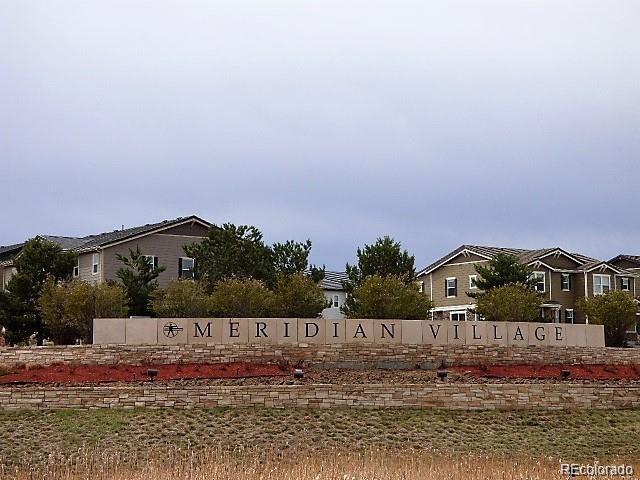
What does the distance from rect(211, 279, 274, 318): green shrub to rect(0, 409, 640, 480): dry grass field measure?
1181 centimetres

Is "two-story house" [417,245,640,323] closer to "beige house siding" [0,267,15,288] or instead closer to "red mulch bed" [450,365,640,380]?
"beige house siding" [0,267,15,288]

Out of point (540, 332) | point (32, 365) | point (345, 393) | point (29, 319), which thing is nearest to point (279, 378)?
point (345, 393)

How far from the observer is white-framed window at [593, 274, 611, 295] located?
2319 inches

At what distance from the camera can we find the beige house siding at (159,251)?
48.8 meters

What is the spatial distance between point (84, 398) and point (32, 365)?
19.0ft

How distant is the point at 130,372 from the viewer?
2669 cm

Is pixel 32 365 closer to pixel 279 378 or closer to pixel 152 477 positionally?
pixel 279 378

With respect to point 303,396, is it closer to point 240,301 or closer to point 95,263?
point 240,301

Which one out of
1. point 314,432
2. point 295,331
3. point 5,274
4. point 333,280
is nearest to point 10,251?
point 5,274

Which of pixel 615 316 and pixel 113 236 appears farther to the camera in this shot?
pixel 113 236

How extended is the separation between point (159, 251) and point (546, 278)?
22.6 meters

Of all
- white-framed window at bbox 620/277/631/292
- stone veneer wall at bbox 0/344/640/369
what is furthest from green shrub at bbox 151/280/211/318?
white-framed window at bbox 620/277/631/292
